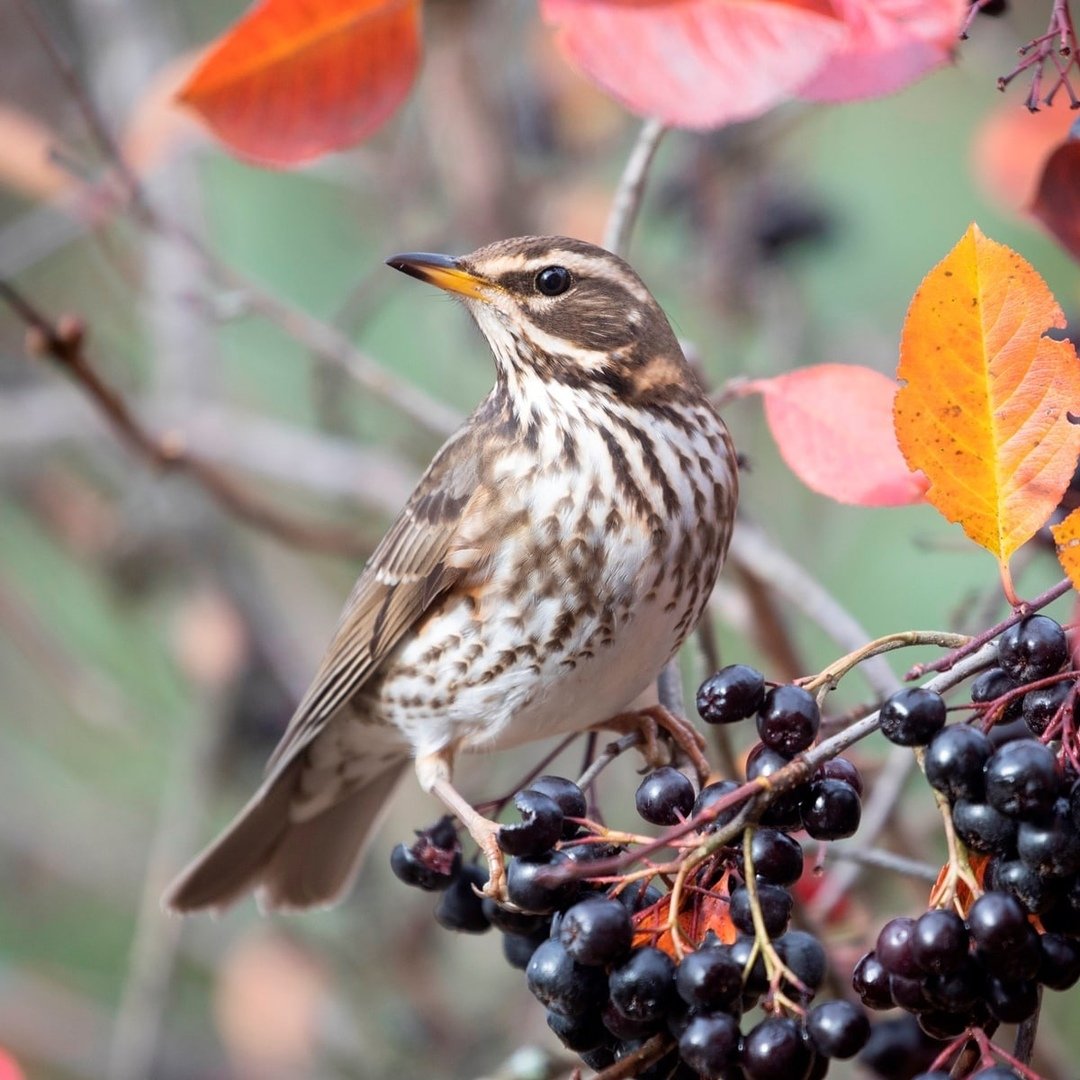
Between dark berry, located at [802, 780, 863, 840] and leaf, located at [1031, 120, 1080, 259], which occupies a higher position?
leaf, located at [1031, 120, 1080, 259]

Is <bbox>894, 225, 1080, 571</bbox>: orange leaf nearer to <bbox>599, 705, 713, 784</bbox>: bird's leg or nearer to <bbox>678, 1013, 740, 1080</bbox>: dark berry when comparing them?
<bbox>678, 1013, 740, 1080</bbox>: dark berry

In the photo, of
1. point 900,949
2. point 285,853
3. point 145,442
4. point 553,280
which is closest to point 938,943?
point 900,949

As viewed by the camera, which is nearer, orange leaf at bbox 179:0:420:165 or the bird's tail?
orange leaf at bbox 179:0:420:165

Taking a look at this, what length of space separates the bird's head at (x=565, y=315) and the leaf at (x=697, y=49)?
68 cm

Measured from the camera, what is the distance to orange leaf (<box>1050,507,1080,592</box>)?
133 centimetres

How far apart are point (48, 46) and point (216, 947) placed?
324 cm

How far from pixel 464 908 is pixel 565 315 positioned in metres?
1.06

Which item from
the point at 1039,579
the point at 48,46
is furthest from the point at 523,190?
the point at 48,46

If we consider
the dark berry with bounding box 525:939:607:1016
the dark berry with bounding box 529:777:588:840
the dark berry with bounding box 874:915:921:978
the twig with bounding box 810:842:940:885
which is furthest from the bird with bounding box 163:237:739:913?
the dark berry with bounding box 874:915:921:978

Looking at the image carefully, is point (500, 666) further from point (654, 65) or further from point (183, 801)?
point (183, 801)

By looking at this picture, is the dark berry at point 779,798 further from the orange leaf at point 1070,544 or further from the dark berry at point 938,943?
the orange leaf at point 1070,544

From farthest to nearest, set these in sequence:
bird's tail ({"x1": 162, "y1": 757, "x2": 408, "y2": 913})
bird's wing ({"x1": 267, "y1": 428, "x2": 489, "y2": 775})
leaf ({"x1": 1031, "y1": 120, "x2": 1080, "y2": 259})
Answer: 1. bird's tail ({"x1": 162, "y1": 757, "x2": 408, "y2": 913})
2. bird's wing ({"x1": 267, "y1": 428, "x2": 489, "y2": 775})
3. leaf ({"x1": 1031, "y1": 120, "x2": 1080, "y2": 259})

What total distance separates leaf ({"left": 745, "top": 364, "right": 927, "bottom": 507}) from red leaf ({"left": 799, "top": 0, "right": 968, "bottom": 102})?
356mm

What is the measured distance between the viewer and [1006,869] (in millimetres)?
1357
